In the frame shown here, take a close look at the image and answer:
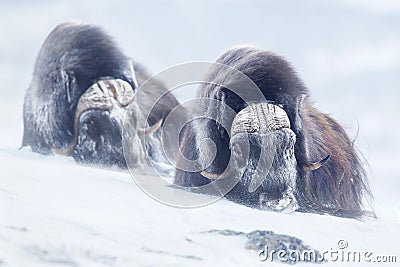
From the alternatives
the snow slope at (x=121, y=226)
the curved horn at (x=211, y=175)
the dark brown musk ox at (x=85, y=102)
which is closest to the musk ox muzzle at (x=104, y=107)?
the dark brown musk ox at (x=85, y=102)

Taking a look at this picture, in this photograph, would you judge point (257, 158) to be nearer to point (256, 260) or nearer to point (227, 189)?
point (227, 189)

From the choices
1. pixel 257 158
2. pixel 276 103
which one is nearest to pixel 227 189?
pixel 257 158

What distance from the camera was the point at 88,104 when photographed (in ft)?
17.6

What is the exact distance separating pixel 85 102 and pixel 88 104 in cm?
3

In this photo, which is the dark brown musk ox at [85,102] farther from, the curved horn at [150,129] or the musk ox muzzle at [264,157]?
the musk ox muzzle at [264,157]

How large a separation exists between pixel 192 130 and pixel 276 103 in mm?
521

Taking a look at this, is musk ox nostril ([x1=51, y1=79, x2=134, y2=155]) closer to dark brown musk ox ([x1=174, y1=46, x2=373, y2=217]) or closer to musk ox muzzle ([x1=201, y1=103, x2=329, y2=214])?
dark brown musk ox ([x1=174, y1=46, x2=373, y2=217])

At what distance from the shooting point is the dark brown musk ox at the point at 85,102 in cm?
533
